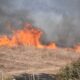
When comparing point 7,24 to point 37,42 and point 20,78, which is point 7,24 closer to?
point 37,42

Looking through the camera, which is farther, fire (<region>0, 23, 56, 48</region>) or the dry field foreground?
fire (<region>0, 23, 56, 48</region>)

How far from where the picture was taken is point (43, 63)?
50000 mm

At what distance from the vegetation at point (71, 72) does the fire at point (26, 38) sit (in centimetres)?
2430

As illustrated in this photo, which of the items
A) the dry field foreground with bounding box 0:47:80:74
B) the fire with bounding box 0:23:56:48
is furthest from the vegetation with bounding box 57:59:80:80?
the fire with bounding box 0:23:56:48

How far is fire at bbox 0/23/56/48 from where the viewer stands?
53125 mm

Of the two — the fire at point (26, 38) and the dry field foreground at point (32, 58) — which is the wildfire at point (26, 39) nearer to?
the fire at point (26, 38)

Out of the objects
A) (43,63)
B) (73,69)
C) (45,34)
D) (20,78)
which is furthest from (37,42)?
(73,69)

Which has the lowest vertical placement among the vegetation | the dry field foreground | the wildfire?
the vegetation

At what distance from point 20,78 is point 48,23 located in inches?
610

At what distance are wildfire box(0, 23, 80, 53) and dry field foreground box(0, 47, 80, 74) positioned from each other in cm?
140

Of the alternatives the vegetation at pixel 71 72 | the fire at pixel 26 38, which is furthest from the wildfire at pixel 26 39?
the vegetation at pixel 71 72

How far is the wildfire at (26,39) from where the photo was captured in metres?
53.0

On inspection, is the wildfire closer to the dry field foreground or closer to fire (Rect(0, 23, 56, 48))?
fire (Rect(0, 23, 56, 48))

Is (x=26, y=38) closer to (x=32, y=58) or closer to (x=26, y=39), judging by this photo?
(x=26, y=39)
